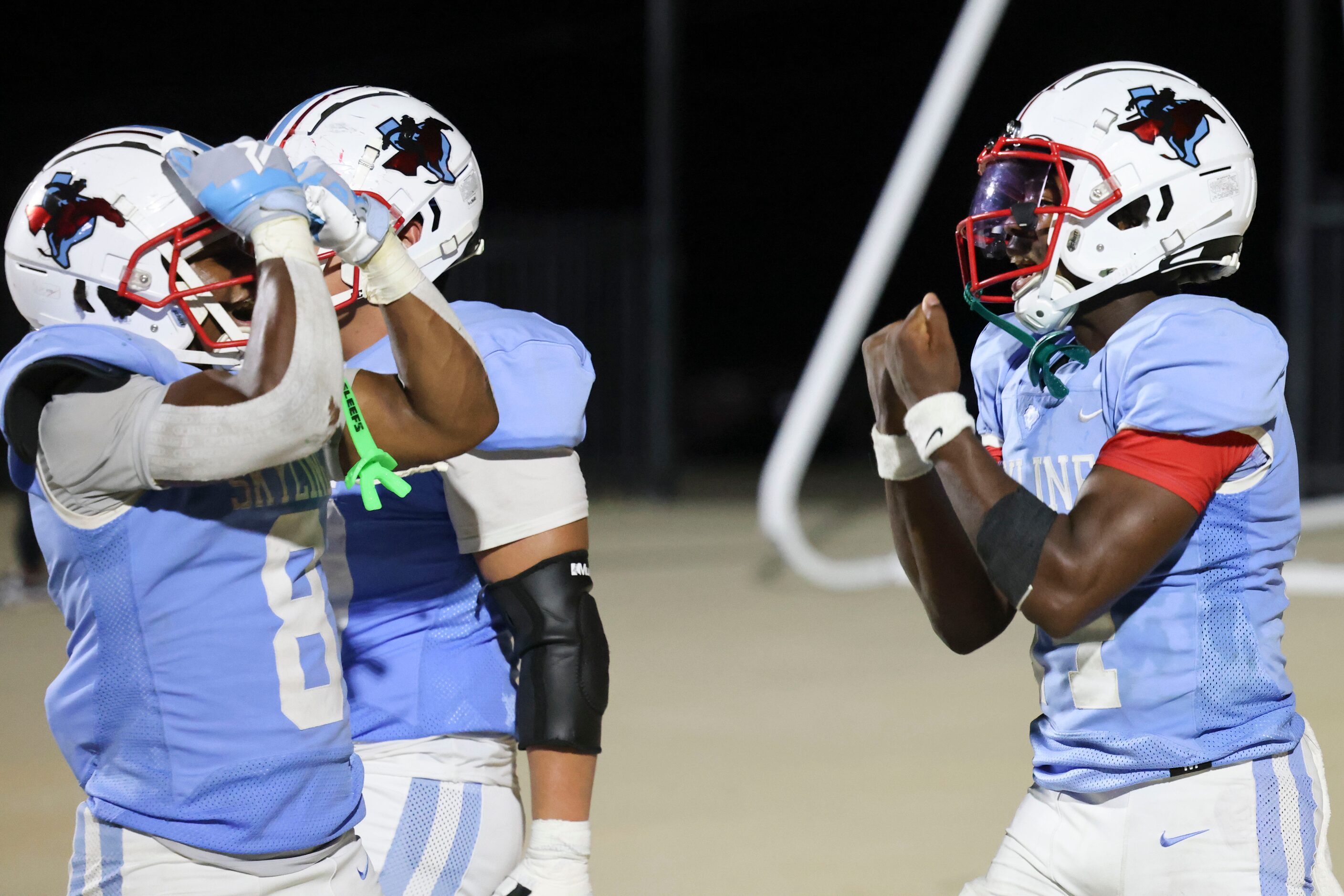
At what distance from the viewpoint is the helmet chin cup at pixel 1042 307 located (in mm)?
2578

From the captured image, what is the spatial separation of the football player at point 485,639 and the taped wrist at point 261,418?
31 cm

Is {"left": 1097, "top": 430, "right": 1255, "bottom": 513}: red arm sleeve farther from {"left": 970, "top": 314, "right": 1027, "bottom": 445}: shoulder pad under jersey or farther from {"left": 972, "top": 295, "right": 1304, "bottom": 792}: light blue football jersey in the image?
{"left": 970, "top": 314, "right": 1027, "bottom": 445}: shoulder pad under jersey

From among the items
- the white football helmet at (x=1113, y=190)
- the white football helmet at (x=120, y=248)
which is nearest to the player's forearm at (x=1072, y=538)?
the white football helmet at (x=1113, y=190)

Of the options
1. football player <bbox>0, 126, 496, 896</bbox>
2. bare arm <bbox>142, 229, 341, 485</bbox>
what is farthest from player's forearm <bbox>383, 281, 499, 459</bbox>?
bare arm <bbox>142, 229, 341, 485</bbox>

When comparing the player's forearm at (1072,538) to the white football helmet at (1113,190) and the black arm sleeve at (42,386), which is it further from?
the black arm sleeve at (42,386)

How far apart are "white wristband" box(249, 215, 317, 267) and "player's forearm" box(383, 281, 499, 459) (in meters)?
0.19

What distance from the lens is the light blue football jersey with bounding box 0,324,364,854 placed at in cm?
209

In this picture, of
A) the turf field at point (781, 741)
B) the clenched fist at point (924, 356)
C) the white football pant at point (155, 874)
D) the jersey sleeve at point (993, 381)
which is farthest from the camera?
the turf field at point (781, 741)

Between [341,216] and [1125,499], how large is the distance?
3.92ft

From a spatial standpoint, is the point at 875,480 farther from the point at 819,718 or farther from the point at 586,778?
the point at 586,778

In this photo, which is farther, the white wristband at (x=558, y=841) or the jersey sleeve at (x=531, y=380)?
the jersey sleeve at (x=531, y=380)

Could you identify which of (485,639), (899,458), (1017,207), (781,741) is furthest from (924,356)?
(781,741)

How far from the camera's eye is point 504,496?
8.16ft

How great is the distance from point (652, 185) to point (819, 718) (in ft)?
32.0
